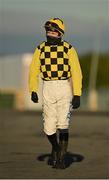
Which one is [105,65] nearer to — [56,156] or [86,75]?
[86,75]

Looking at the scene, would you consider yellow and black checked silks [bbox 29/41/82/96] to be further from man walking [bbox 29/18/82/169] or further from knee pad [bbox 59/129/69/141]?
knee pad [bbox 59/129/69/141]

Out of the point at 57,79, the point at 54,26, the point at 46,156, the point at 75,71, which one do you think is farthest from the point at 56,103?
the point at 46,156

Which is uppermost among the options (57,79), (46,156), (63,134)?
(57,79)

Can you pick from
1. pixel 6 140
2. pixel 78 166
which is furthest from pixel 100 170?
pixel 6 140

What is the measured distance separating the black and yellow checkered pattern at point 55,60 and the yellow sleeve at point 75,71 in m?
0.05

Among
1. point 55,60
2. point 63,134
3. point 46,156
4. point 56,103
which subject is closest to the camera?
point 55,60

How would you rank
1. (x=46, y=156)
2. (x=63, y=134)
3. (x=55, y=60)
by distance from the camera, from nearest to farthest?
(x=55, y=60)
(x=63, y=134)
(x=46, y=156)

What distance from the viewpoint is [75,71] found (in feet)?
Answer: 27.7

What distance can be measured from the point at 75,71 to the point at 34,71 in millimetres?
554

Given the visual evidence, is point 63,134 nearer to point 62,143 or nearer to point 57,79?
point 62,143

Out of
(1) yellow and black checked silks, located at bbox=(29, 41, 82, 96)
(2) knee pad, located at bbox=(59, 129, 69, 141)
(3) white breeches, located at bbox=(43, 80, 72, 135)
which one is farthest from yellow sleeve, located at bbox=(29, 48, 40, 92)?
(2) knee pad, located at bbox=(59, 129, 69, 141)

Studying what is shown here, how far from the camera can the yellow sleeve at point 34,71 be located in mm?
8562

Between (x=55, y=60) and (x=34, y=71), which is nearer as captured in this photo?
(x=55, y=60)

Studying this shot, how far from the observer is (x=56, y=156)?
28.9 ft
